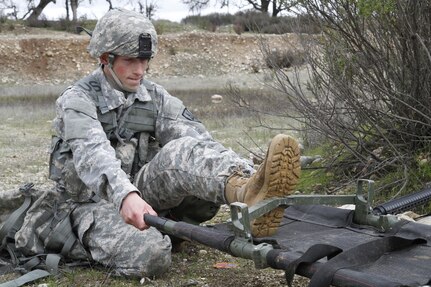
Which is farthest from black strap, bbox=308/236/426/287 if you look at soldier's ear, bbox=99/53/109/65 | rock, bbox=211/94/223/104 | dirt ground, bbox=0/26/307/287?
dirt ground, bbox=0/26/307/287

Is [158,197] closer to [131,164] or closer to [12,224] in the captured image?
[131,164]

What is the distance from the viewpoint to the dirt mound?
28141mm

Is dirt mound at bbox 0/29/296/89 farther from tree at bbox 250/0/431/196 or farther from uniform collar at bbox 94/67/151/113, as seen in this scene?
uniform collar at bbox 94/67/151/113

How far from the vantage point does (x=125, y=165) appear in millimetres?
4199

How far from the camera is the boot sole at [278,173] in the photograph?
3.21m

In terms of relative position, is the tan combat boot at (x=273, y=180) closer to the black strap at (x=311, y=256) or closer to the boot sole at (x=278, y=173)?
the boot sole at (x=278, y=173)

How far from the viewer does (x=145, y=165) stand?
4.12m

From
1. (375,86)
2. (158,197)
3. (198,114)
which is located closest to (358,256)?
(158,197)

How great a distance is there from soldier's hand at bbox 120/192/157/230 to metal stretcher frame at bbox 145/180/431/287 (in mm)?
61

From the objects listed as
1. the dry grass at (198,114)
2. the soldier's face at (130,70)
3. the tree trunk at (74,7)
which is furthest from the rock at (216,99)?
the tree trunk at (74,7)

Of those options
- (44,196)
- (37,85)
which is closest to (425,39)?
(44,196)

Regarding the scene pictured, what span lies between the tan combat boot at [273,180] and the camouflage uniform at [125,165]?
0.93ft

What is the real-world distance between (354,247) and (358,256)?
0.05 meters

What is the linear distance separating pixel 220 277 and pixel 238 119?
9.31m
